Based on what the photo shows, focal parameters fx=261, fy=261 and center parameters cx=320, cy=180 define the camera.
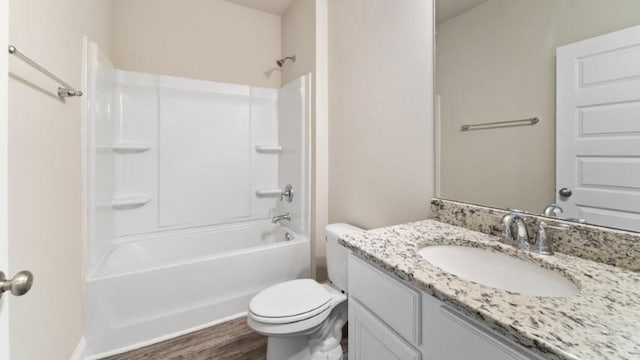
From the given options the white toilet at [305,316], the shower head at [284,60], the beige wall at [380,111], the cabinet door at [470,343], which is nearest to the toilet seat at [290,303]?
the white toilet at [305,316]

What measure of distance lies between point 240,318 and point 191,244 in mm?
843

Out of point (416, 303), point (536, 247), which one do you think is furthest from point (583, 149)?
point (416, 303)

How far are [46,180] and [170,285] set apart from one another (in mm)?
963

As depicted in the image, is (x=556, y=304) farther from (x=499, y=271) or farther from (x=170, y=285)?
(x=170, y=285)

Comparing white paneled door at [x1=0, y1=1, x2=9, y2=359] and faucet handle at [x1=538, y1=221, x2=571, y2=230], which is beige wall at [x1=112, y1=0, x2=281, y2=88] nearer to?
white paneled door at [x1=0, y1=1, x2=9, y2=359]

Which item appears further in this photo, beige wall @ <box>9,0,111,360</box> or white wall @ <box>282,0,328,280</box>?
white wall @ <box>282,0,328,280</box>

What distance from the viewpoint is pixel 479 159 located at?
3.92 ft

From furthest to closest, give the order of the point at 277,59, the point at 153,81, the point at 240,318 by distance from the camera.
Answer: the point at 277,59, the point at 153,81, the point at 240,318

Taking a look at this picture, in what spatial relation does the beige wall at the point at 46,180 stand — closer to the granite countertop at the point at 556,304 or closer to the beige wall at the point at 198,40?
the beige wall at the point at 198,40

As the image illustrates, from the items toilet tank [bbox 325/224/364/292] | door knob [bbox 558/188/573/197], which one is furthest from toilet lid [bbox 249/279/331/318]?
door knob [bbox 558/188/573/197]

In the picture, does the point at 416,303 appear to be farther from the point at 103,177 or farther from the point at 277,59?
the point at 277,59

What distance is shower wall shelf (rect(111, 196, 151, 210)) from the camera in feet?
6.92

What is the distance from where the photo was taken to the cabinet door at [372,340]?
2.57 ft

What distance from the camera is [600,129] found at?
82cm
